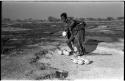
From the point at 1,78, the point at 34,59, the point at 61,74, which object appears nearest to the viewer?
the point at 1,78

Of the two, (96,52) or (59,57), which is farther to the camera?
(96,52)

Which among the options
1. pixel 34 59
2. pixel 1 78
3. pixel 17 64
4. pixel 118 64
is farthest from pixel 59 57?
pixel 1 78

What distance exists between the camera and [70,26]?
6.00 meters

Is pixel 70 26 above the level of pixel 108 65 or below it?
above

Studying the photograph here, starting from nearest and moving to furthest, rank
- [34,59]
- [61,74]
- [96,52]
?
[61,74] < [34,59] < [96,52]

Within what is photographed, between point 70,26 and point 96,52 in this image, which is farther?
point 96,52

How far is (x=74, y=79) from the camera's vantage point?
14.0 ft

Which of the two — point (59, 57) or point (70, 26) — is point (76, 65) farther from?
point (70, 26)

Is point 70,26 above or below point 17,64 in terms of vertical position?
above

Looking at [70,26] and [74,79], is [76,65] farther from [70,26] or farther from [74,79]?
[70,26]

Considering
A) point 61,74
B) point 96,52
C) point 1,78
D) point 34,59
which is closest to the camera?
point 1,78

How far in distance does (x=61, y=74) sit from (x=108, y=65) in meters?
1.40

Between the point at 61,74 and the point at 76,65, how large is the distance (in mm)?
790

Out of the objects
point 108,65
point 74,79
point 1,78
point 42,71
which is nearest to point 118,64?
point 108,65
